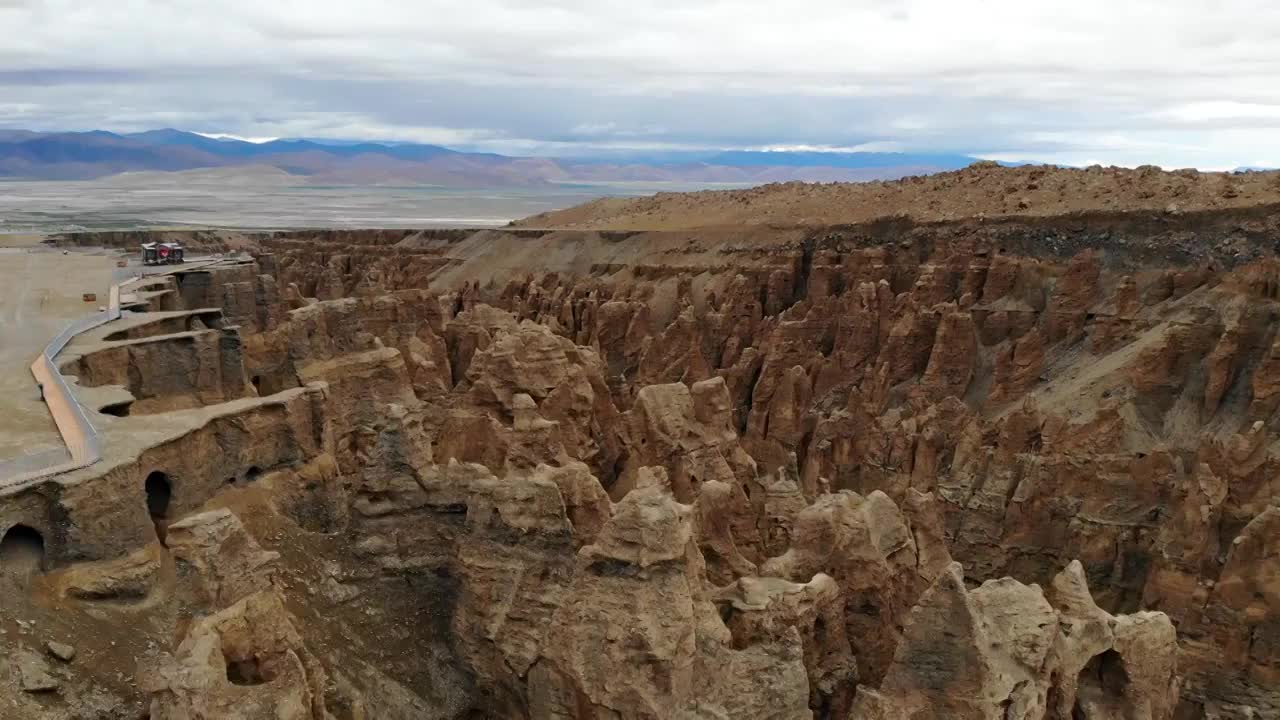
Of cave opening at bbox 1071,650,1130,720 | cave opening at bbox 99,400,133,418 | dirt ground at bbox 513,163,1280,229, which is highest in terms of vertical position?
dirt ground at bbox 513,163,1280,229

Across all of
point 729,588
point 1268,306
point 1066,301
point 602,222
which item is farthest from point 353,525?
point 602,222

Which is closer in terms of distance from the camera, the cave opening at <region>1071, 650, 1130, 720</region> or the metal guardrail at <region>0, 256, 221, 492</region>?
the metal guardrail at <region>0, 256, 221, 492</region>

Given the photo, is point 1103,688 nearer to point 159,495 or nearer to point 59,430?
point 159,495

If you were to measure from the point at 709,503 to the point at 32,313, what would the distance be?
20.9m

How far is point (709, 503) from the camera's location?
1636 centimetres

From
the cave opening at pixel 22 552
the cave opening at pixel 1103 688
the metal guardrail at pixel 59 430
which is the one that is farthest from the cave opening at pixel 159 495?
the cave opening at pixel 1103 688

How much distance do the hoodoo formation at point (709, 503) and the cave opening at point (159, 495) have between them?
0.65 ft

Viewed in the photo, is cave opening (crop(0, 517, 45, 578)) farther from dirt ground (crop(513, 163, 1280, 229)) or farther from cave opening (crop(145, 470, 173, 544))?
dirt ground (crop(513, 163, 1280, 229))

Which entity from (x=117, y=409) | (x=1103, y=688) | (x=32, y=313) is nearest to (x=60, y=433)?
(x=117, y=409)

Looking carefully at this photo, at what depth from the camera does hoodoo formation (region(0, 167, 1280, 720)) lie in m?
11.7

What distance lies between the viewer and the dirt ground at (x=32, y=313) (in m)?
15.4

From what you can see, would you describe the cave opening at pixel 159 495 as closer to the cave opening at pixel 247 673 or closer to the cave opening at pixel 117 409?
the cave opening at pixel 117 409

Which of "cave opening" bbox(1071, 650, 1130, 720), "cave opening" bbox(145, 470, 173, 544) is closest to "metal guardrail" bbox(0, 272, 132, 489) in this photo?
"cave opening" bbox(145, 470, 173, 544)

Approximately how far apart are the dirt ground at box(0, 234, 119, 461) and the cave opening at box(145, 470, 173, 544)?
149 centimetres
